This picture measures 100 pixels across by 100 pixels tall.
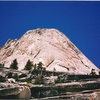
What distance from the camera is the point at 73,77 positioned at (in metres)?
17.3

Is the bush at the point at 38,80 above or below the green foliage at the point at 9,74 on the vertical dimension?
below

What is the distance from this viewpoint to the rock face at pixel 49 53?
57.3 meters

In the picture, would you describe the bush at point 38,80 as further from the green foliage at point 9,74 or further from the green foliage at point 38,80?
the green foliage at point 9,74

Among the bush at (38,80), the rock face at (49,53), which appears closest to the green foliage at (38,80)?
the bush at (38,80)

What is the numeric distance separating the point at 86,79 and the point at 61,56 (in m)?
44.3

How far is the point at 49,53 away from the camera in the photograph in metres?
61.2

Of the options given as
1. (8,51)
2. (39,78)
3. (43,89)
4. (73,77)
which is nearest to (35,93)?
(43,89)

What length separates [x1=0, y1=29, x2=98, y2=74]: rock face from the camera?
57.3 m

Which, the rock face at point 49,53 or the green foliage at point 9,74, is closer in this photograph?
the green foliage at point 9,74

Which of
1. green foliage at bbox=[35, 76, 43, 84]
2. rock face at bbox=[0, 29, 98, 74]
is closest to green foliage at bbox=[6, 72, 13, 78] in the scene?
green foliage at bbox=[35, 76, 43, 84]

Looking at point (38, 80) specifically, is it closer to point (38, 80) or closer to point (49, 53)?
point (38, 80)

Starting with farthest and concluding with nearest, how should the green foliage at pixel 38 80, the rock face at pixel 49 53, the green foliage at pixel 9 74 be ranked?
the rock face at pixel 49 53 → the green foliage at pixel 9 74 → the green foliage at pixel 38 80

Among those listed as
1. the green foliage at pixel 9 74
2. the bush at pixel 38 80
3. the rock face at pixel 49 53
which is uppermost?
the rock face at pixel 49 53

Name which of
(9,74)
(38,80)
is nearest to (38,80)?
(38,80)
